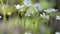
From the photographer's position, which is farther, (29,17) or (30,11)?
(29,17)

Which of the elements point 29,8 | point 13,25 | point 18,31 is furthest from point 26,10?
point 18,31

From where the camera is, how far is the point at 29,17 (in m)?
0.84

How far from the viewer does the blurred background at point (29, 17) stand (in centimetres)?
68

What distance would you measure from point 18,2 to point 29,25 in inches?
6.4

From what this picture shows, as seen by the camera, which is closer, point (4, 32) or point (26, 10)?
point (26, 10)

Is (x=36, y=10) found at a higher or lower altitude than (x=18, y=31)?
higher

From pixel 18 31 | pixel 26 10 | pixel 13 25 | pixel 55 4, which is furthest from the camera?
pixel 55 4

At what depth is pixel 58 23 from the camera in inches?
38.7

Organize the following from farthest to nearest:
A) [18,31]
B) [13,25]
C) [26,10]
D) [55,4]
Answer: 1. [55,4]
2. [18,31]
3. [13,25]
4. [26,10]

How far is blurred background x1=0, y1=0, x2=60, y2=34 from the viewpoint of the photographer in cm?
68

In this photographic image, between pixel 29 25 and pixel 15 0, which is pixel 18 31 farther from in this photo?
pixel 15 0

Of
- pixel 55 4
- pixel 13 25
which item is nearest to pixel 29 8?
pixel 13 25

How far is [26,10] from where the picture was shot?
2.11 ft

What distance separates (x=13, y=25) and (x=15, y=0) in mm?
193
